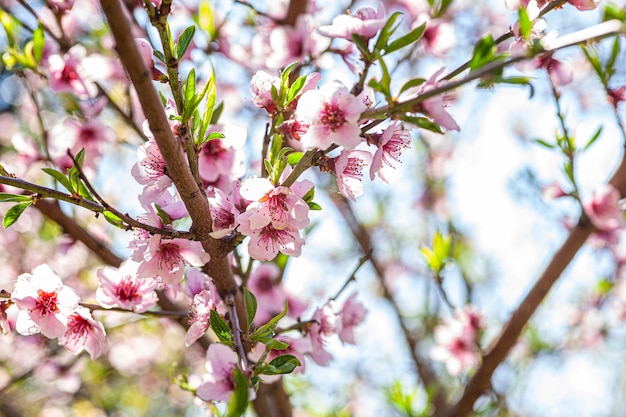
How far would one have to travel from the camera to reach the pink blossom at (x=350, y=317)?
171cm

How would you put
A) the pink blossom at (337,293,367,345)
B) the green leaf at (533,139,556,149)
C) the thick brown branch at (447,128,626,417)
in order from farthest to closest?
the thick brown branch at (447,128,626,417), the green leaf at (533,139,556,149), the pink blossom at (337,293,367,345)

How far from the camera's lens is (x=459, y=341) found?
2619 millimetres

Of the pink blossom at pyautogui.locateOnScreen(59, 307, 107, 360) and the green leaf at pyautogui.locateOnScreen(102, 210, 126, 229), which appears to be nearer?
the green leaf at pyautogui.locateOnScreen(102, 210, 126, 229)

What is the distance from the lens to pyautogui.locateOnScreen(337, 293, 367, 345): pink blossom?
1.71 m

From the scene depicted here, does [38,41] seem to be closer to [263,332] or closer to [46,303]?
[46,303]

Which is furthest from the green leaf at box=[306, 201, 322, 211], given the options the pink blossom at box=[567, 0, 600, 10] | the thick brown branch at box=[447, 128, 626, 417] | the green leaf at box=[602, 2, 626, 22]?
the thick brown branch at box=[447, 128, 626, 417]

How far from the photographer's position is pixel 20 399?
426cm

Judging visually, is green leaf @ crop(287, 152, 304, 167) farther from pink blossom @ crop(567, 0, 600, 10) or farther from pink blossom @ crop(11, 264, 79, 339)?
pink blossom @ crop(567, 0, 600, 10)

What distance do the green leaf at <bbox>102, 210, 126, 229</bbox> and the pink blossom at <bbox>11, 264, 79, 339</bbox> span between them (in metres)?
0.29

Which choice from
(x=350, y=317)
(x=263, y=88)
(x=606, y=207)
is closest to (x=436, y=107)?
(x=263, y=88)

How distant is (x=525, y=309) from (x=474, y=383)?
35 cm

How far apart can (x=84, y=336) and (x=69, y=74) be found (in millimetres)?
1056

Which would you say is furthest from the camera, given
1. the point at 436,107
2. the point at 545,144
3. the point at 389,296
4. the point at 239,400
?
the point at 389,296

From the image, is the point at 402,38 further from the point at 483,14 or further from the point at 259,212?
the point at 483,14
